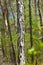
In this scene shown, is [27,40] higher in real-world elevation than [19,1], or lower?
lower

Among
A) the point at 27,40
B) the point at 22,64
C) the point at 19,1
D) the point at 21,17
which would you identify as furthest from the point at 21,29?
the point at 27,40

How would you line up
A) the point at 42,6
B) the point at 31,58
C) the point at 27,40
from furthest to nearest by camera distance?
1. the point at 42,6
2. the point at 27,40
3. the point at 31,58

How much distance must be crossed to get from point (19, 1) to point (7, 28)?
386 centimetres

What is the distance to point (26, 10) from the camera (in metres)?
9.48

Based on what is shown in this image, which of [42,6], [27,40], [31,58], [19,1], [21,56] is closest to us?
[19,1]

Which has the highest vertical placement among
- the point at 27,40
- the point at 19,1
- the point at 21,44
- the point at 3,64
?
the point at 19,1

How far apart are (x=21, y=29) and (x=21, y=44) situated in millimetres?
289

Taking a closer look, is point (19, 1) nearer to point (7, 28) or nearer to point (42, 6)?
point (7, 28)

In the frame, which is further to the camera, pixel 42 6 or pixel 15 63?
pixel 42 6

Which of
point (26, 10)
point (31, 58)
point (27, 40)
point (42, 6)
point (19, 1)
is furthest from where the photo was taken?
point (42, 6)

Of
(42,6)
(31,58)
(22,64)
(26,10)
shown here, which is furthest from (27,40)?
(22,64)

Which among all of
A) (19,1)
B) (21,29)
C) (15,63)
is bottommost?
(15,63)

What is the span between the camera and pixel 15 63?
23.1ft

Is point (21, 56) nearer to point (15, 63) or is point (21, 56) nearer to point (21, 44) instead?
point (21, 44)
